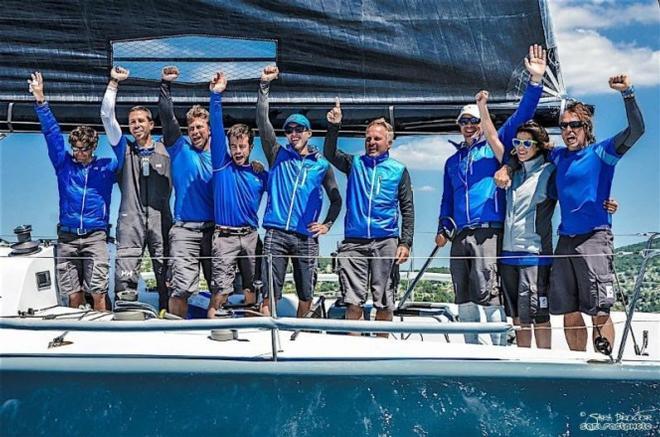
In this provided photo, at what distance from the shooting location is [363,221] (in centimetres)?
390

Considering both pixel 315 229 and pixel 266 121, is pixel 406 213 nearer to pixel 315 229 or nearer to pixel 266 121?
pixel 315 229

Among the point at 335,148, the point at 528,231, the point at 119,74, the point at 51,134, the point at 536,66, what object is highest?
the point at 119,74

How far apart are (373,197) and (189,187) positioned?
3.20 feet

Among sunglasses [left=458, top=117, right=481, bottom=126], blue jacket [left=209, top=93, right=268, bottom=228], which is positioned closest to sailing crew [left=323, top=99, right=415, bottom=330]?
sunglasses [left=458, top=117, right=481, bottom=126]

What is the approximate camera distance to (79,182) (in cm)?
425

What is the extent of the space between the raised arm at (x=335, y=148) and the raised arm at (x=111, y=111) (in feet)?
3.70

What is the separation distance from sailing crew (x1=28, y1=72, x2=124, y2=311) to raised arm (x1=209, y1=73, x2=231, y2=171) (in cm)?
59

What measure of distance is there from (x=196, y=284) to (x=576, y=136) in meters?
1.94

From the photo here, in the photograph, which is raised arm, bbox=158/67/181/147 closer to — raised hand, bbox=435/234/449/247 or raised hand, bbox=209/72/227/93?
raised hand, bbox=209/72/227/93

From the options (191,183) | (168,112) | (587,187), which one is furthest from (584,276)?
(168,112)

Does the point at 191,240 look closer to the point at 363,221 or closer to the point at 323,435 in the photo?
the point at 363,221

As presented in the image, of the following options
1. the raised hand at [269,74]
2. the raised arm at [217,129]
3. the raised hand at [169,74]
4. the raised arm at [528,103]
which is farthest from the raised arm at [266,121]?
the raised arm at [528,103]

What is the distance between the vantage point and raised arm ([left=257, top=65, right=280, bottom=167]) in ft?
13.7

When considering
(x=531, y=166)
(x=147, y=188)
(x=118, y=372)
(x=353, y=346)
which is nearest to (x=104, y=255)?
(x=147, y=188)
